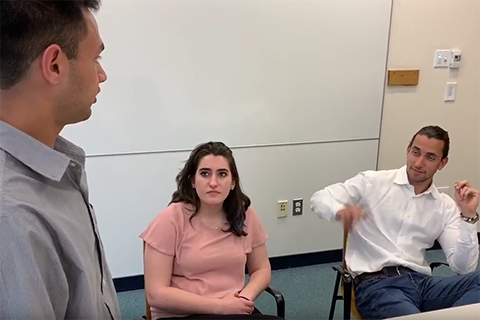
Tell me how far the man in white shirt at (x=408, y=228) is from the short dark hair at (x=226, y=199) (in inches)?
15.9

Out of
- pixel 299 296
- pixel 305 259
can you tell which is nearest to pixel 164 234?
pixel 299 296

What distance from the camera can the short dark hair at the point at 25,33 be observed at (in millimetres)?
827

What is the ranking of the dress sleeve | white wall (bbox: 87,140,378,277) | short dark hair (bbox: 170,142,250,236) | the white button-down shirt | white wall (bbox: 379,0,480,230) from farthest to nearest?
white wall (bbox: 379,0,480,230)
white wall (bbox: 87,140,378,277)
the white button-down shirt
short dark hair (bbox: 170,142,250,236)
the dress sleeve

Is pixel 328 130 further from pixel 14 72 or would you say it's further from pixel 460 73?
pixel 14 72

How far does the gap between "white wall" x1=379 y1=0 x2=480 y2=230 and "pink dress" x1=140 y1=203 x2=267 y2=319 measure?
177 cm

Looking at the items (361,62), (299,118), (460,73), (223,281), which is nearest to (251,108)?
(299,118)

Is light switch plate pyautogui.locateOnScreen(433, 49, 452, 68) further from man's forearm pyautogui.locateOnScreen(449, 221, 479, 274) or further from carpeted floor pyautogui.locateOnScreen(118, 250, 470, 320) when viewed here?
man's forearm pyautogui.locateOnScreen(449, 221, 479, 274)

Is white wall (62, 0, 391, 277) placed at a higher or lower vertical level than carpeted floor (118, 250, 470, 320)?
higher

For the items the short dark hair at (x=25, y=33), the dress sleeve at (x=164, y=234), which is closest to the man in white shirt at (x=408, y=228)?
the dress sleeve at (x=164, y=234)

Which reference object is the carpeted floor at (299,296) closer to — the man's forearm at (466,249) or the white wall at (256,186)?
the white wall at (256,186)

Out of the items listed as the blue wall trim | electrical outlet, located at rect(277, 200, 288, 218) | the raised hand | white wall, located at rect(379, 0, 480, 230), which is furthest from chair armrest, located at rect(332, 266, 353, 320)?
white wall, located at rect(379, 0, 480, 230)

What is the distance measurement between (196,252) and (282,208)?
1.41 m

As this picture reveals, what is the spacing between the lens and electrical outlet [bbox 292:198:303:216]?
10.6 ft

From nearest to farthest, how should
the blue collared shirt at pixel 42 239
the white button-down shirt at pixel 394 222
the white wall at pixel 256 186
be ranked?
1. the blue collared shirt at pixel 42 239
2. the white button-down shirt at pixel 394 222
3. the white wall at pixel 256 186
